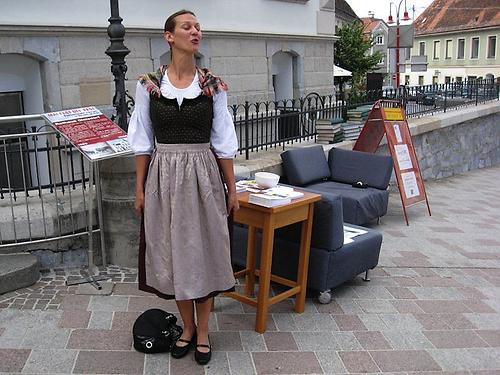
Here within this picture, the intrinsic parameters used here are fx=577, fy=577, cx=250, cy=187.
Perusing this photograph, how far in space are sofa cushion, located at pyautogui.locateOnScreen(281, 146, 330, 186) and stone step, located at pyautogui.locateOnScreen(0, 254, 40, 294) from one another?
124 inches

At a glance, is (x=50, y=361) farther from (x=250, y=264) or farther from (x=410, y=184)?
(x=410, y=184)

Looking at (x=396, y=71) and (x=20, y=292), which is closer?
(x=20, y=292)

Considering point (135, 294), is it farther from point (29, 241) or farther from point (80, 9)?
point (80, 9)

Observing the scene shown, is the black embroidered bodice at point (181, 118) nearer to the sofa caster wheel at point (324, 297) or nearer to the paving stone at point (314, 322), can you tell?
the paving stone at point (314, 322)

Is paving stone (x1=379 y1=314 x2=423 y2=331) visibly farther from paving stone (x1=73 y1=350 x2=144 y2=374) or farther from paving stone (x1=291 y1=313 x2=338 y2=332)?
paving stone (x1=73 y1=350 x2=144 y2=374)

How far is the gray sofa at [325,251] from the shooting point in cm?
431

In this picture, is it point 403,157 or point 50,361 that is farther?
point 403,157

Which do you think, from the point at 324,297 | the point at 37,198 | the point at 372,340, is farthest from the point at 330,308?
the point at 37,198

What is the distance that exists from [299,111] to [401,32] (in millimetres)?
9526

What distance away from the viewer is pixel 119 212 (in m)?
4.88

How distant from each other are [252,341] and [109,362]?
936mm

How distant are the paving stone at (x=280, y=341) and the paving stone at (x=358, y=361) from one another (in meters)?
0.33

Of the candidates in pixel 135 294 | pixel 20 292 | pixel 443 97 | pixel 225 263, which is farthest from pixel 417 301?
pixel 443 97

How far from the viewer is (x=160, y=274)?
3408mm
